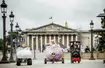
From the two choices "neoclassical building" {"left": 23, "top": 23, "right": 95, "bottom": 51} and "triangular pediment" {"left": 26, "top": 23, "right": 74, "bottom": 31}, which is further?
"triangular pediment" {"left": 26, "top": 23, "right": 74, "bottom": 31}

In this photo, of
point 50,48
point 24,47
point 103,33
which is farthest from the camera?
point 103,33

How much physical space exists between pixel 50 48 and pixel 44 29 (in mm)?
148605

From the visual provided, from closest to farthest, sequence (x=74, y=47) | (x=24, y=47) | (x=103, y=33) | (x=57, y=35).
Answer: (x=24, y=47) < (x=103, y=33) < (x=74, y=47) < (x=57, y=35)

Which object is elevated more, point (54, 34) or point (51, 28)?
point (51, 28)

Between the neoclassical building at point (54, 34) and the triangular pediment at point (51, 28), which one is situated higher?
the triangular pediment at point (51, 28)

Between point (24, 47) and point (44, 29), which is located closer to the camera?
point (24, 47)

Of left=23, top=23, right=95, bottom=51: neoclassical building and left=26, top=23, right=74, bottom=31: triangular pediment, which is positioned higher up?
left=26, top=23, right=74, bottom=31: triangular pediment

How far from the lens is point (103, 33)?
1271 inches

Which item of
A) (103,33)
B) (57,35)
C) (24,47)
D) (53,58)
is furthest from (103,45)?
(57,35)

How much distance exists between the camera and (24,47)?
27.5 m

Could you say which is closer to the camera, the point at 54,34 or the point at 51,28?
the point at 54,34

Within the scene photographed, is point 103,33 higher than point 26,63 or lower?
higher

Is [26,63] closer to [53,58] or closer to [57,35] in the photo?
[53,58]

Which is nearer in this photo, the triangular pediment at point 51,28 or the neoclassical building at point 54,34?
the neoclassical building at point 54,34
